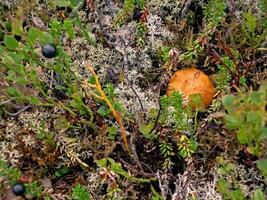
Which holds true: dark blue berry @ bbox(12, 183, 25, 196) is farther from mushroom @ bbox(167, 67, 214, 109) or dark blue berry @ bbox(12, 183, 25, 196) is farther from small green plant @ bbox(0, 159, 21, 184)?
mushroom @ bbox(167, 67, 214, 109)

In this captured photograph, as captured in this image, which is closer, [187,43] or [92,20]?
[187,43]

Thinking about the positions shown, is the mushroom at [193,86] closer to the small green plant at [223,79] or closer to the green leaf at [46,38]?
the small green plant at [223,79]

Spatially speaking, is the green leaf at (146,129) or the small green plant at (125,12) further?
the small green plant at (125,12)

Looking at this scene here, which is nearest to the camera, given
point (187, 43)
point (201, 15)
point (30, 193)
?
point (30, 193)

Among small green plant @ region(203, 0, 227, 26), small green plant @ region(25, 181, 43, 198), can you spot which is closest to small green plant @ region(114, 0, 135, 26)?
small green plant @ region(203, 0, 227, 26)

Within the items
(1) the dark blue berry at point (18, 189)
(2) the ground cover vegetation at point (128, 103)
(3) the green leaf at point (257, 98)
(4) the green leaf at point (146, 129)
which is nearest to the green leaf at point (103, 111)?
(2) the ground cover vegetation at point (128, 103)

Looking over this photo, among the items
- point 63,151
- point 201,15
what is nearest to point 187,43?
point 201,15

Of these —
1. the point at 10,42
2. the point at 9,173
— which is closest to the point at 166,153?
the point at 9,173

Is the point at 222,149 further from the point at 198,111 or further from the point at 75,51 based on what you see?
the point at 75,51
